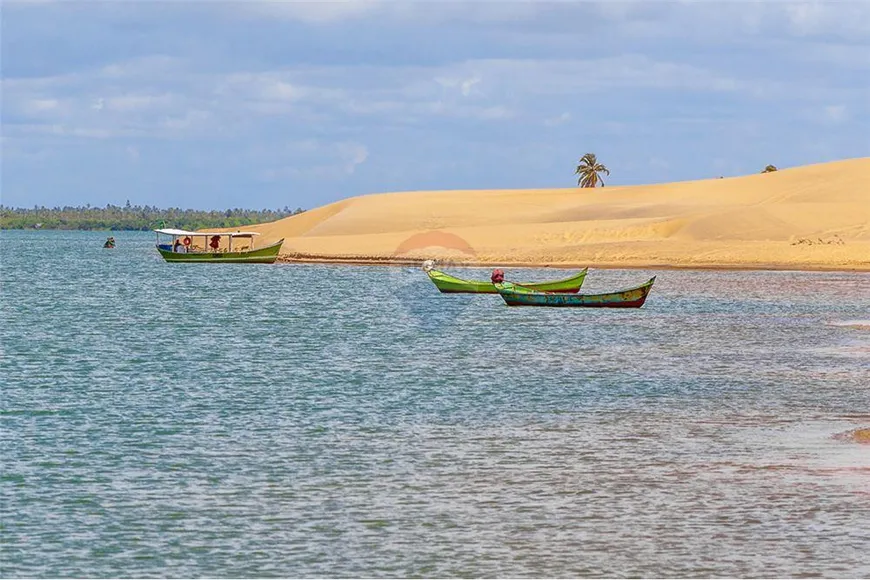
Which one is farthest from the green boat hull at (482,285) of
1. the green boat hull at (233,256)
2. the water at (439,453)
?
the green boat hull at (233,256)

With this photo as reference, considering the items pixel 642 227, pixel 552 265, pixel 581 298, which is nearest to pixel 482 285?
pixel 581 298

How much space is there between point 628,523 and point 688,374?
1794 cm

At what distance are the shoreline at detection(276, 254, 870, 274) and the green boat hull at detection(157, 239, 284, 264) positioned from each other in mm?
6811

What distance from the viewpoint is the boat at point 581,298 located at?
60.4 metres

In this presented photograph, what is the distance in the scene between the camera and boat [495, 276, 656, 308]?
60375 mm

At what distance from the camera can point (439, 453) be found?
22875 millimetres

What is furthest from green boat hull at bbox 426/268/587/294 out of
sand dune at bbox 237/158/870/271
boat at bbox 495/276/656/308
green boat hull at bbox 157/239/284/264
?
green boat hull at bbox 157/239/284/264

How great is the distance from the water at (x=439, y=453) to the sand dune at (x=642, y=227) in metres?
58.7

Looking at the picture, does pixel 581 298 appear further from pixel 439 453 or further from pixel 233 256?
pixel 233 256

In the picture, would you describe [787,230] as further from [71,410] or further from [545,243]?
[71,410]

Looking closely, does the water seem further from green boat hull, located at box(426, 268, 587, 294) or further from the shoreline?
the shoreline

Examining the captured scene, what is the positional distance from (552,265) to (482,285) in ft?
130

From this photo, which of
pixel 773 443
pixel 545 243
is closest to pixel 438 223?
pixel 545 243

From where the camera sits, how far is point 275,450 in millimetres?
23156
